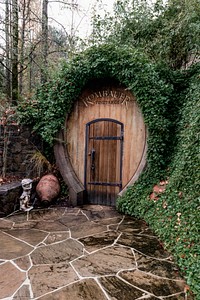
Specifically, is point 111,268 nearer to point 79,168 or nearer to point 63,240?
point 63,240

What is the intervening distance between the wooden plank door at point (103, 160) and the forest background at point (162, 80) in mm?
446

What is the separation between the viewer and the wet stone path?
1.88 m

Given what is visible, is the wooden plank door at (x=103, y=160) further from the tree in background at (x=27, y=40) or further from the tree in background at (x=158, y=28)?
the tree in background at (x=27, y=40)

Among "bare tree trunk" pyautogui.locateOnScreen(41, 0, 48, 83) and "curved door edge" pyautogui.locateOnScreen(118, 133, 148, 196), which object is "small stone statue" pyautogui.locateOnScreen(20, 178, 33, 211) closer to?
"curved door edge" pyautogui.locateOnScreen(118, 133, 148, 196)

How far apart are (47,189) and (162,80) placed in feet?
10.5

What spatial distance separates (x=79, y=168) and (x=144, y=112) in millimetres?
1776

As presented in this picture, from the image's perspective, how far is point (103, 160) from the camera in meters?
4.39

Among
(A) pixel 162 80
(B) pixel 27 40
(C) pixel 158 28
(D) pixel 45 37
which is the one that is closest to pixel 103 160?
(A) pixel 162 80

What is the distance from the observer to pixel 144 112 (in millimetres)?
4008

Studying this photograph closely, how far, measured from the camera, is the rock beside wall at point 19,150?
182 inches

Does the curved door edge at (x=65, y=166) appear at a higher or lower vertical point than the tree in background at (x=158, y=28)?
lower

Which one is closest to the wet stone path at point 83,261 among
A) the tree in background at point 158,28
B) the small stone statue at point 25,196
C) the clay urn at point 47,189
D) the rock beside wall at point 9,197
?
the rock beside wall at point 9,197

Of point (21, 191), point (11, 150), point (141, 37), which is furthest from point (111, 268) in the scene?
point (141, 37)

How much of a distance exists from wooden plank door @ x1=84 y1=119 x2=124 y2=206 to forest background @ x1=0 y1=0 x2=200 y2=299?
1.46 ft
